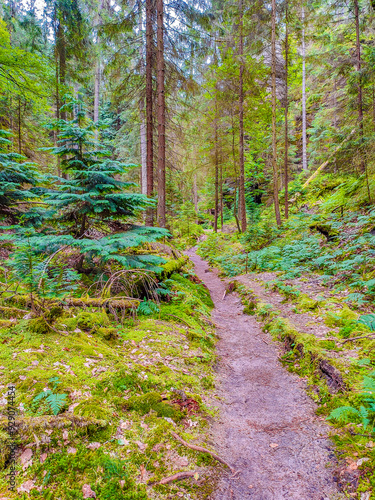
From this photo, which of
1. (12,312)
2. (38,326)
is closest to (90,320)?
(38,326)

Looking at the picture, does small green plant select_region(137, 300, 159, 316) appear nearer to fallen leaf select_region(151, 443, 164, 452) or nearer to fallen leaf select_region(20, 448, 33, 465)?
fallen leaf select_region(151, 443, 164, 452)

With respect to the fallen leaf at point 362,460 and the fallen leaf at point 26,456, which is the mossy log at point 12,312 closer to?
the fallen leaf at point 26,456

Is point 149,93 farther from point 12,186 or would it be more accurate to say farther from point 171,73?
point 12,186

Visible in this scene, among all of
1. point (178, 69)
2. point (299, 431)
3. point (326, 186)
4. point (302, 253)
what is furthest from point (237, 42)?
point (299, 431)

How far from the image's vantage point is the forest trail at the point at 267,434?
2074mm

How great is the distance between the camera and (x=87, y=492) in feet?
5.40

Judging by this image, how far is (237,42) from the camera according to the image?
13.9 metres

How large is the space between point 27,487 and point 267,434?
234 cm

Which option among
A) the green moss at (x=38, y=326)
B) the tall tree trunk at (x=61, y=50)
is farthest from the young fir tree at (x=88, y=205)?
the tall tree trunk at (x=61, y=50)

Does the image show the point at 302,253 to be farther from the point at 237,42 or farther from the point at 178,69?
the point at 237,42

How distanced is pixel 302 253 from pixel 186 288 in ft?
15.3

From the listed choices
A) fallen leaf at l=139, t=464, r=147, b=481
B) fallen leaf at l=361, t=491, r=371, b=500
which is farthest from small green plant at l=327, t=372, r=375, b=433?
fallen leaf at l=139, t=464, r=147, b=481

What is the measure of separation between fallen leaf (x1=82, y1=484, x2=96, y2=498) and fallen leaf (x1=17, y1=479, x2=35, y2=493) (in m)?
0.32

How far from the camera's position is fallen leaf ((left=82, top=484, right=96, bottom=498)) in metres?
1.63
